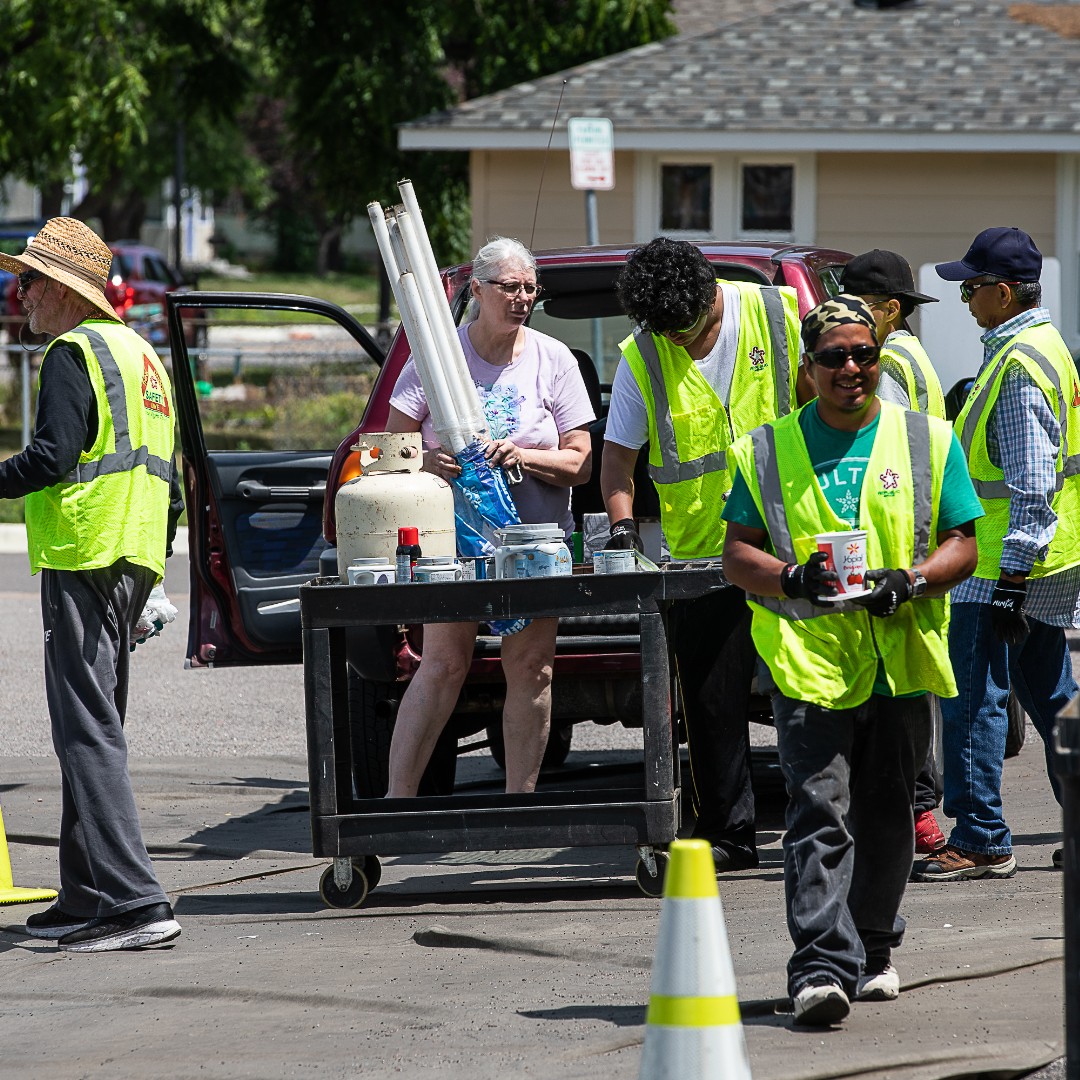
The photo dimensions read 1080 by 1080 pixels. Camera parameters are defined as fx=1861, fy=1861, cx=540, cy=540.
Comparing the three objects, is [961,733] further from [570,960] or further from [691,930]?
[691,930]

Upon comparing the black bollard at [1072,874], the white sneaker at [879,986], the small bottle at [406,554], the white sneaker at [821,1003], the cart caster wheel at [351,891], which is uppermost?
the small bottle at [406,554]

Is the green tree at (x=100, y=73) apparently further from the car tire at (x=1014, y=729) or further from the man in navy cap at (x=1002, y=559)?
the man in navy cap at (x=1002, y=559)

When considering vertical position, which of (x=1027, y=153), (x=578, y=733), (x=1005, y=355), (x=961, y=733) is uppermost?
A: (x=1027, y=153)

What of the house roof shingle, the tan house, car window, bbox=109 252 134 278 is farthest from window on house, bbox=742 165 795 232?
car window, bbox=109 252 134 278

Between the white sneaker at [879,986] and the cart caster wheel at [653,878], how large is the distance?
123 centimetres

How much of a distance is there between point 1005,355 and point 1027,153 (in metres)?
13.3

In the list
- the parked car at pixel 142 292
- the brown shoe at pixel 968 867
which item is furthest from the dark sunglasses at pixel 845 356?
the parked car at pixel 142 292

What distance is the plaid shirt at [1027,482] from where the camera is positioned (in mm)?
5438

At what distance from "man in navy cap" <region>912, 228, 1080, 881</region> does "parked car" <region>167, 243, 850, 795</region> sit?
787 mm

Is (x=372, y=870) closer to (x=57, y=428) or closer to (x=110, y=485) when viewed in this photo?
(x=110, y=485)

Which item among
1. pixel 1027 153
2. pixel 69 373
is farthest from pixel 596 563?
pixel 1027 153

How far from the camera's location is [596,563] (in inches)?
215

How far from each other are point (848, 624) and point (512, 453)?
1705mm

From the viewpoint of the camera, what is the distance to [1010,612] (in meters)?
5.48
